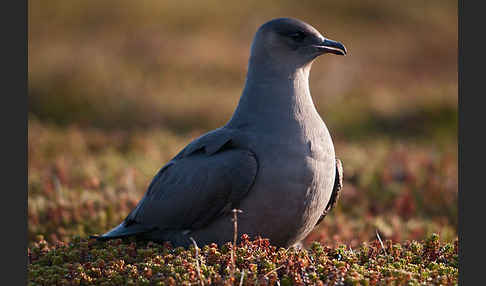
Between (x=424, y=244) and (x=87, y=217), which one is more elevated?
(x=424, y=244)

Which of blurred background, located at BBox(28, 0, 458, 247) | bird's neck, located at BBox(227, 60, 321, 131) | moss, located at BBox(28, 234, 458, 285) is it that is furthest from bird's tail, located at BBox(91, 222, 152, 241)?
blurred background, located at BBox(28, 0, 458, 247)

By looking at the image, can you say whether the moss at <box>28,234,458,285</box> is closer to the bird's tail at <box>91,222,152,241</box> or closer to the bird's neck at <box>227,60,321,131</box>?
the bird's tail at <box>91,222,152,241</box>

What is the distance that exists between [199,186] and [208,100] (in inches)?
328

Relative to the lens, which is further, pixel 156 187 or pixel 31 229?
pixel 31 229

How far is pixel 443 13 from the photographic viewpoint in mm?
20953

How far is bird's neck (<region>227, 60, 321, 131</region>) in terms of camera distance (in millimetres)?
4117

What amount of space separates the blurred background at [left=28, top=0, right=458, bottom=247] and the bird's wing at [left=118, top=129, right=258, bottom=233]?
123cm

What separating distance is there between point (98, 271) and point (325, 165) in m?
1.70

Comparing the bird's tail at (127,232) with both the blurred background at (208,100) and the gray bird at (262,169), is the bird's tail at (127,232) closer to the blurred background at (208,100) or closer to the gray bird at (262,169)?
the gray bird at (262,169)

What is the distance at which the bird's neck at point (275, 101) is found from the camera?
4117 mm

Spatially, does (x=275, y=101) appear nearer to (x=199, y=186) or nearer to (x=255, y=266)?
(x=199, y=186)

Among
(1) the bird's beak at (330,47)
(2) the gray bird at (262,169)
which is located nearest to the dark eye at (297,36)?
(2) the gray bird at (262,169)

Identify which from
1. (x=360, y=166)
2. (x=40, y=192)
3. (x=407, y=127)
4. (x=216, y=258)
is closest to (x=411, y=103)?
(x=407, y=127)

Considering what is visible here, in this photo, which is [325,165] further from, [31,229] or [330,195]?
[31,229]
